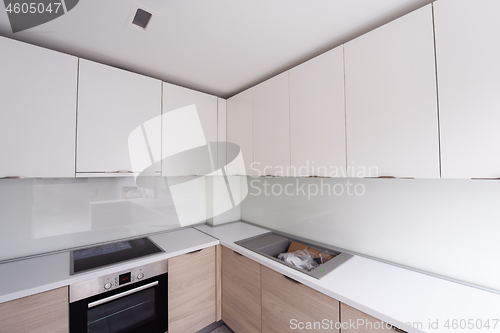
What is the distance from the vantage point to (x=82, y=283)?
1345 mm

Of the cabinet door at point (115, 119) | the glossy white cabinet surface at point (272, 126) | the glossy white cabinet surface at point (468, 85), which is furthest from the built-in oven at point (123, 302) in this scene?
the glossy white cabinet surface at point (468, 85)

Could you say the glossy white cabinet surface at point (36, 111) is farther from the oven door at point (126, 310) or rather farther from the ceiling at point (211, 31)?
the oven door at point (126, 310)

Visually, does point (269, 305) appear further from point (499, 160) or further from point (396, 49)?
point (396, 49)

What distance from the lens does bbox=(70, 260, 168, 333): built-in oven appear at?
1.35 metres

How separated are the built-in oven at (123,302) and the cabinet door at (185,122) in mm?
851

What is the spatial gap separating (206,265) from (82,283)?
0.92 metres

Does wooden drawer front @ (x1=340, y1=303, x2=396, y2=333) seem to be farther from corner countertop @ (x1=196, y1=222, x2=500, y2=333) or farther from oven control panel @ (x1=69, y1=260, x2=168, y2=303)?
oven control panel @ (x1=69, y1=260, x2=168, y2=303)

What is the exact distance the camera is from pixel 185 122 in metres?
2.08

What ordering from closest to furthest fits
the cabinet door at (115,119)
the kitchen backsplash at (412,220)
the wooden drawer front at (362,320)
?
the wooden drawer front at (362,320)
the kitchen backsplash at (412,220)
the cabinet door at (115,119)

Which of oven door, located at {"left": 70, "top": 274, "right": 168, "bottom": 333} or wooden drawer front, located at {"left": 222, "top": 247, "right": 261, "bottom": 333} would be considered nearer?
oven door, located at {"left": 70, "top": 274, "right": 168, "bottom": 333}

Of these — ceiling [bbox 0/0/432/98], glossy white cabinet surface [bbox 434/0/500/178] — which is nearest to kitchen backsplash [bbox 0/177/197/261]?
ceiling [bbox 0/0/432/98]

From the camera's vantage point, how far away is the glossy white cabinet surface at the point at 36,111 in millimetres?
1298

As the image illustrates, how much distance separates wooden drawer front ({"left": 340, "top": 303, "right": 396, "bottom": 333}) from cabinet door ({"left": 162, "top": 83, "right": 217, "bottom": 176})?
5.44ft

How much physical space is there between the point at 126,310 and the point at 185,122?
63.6 inches
